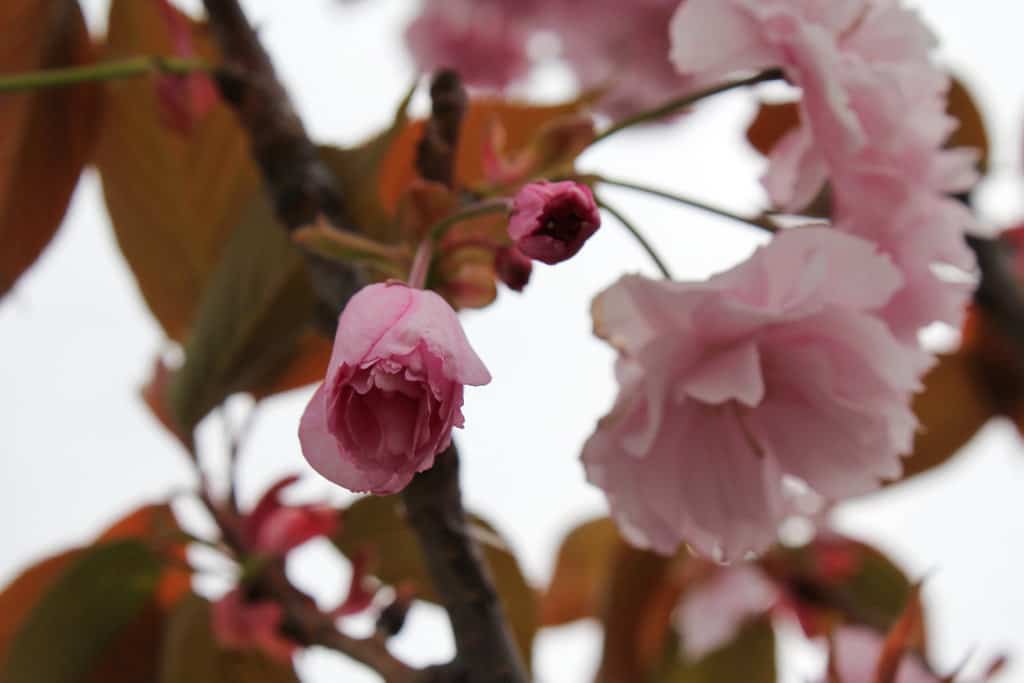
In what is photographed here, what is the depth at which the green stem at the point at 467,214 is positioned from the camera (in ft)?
1.04

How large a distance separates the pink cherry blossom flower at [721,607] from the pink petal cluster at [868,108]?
0.46 metres

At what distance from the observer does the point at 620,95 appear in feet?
4.48

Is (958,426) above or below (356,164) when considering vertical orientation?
below

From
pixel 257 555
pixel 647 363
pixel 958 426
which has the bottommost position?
pixel 958 426

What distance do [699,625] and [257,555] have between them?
43cm

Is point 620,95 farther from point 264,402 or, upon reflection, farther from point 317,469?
point 317,469

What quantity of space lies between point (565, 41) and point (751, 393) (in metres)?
1.11

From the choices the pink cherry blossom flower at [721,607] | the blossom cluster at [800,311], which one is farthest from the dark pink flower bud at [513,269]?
the pink cherry blossom flower at [721,607]

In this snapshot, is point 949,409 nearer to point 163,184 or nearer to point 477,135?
point 477,135

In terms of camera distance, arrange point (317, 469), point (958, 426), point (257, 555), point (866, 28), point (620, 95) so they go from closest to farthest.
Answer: point (317, 469), point (866, 28), point (257, 555), point (958, 426), point (620, 95)

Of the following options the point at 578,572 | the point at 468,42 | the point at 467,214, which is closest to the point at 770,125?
the point at 467,214

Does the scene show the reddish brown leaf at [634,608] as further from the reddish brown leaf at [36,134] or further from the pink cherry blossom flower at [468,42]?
the pink cherry blossom flower at [468,42]

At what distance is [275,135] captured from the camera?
0.44m

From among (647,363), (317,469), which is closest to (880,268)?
(647,363)
